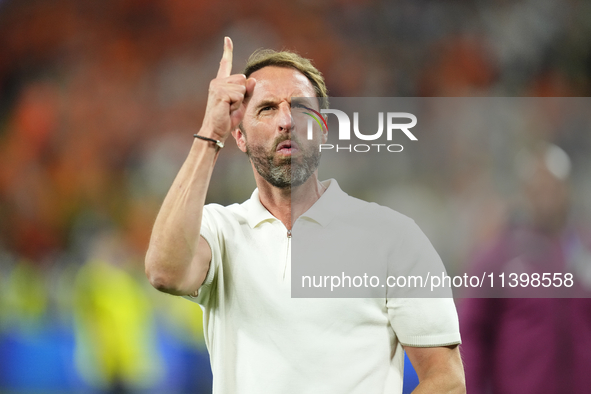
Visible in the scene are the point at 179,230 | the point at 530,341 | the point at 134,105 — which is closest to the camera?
the point at 179,230

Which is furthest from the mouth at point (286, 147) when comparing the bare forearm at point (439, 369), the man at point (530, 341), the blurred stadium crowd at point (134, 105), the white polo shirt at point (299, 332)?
the blurred stadium crowd at point (134, 105)

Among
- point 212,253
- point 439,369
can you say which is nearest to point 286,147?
point 212,253

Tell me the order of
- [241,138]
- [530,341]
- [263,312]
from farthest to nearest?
[530,341] → [241,138] → [263,312]

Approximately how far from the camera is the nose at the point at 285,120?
1168mm

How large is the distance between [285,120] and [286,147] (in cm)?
6

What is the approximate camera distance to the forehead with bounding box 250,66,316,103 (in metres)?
1.20

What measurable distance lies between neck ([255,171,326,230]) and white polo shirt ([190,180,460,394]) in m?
0.12

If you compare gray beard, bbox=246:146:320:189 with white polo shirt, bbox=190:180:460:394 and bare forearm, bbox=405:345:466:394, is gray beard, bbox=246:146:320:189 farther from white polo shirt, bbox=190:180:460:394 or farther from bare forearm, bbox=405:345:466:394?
bare forearm, bbox=405:345:466:394

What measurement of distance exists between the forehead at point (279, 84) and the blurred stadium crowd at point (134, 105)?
172cm

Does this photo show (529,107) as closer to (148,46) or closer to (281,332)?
(281,332)

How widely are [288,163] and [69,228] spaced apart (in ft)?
7.59

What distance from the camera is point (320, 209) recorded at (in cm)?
117

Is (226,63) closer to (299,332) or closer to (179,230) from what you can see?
(179,230)

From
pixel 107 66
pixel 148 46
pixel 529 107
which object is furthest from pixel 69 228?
pixel 529 107
